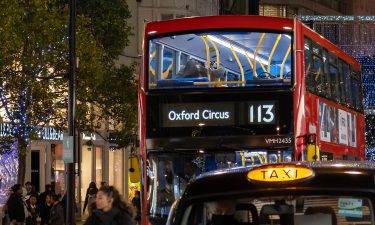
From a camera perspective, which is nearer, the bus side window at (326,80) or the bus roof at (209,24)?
the bus roof at (209,24)

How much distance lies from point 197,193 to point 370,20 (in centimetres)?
3024

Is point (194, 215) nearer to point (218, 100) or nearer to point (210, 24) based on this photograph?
point (218, 100)

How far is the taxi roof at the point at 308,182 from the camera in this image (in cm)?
575

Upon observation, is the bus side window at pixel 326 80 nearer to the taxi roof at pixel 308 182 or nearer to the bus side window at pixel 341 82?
the bus side window at pixel 341 82

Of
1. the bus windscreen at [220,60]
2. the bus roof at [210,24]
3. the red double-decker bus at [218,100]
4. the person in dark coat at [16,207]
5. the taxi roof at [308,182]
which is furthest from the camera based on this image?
the person in dark coat at [16,207]

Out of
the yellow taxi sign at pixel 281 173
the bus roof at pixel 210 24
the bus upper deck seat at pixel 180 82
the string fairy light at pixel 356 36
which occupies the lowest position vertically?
the yellow taxi sign at pixel 281 173

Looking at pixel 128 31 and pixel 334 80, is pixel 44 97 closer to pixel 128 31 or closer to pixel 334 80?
pixel 128 31

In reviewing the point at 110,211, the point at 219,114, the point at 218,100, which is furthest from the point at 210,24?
the point at 110,211

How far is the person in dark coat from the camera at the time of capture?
23.2 m

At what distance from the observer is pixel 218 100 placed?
16.2 meters

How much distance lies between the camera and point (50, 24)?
2836 cm

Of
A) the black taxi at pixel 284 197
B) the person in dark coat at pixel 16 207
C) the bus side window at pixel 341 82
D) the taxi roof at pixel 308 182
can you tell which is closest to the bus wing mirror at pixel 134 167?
the bus side window at pixel 341 82

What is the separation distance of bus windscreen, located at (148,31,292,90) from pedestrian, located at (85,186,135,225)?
625 cm

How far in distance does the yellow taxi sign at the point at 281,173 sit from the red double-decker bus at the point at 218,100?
32.8 ft
